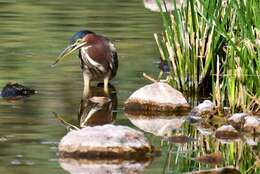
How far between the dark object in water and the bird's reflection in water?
57 cm

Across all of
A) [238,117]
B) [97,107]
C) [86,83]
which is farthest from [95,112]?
[238,117]

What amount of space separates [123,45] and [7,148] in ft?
20.1

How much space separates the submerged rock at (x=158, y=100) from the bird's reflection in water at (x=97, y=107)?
0.26 m

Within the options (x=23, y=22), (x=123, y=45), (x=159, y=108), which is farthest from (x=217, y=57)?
(x=23, y=22)

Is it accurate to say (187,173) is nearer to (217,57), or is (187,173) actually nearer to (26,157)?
(26,157)

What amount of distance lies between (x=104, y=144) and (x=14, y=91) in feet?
10.1

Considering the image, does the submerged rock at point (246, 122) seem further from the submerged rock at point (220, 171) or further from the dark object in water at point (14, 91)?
the dark object in water at point (14, 91)

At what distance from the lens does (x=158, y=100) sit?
417 inches

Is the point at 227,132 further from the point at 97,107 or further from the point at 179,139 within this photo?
the point at 97,107

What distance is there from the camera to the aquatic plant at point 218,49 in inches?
383

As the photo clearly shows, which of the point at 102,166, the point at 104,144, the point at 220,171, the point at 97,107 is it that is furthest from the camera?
the point at 97,107

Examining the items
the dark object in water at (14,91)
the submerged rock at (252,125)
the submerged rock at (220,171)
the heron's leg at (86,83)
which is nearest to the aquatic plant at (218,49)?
the submerged rock at (252,125)

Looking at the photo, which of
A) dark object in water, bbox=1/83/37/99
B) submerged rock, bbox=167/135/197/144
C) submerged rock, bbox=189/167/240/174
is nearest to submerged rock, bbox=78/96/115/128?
dark object in water, bbox=1/83/37/99

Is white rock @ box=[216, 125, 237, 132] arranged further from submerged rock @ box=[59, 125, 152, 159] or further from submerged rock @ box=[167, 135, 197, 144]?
submerged rock @ box=[59, 125, 152, 159]
